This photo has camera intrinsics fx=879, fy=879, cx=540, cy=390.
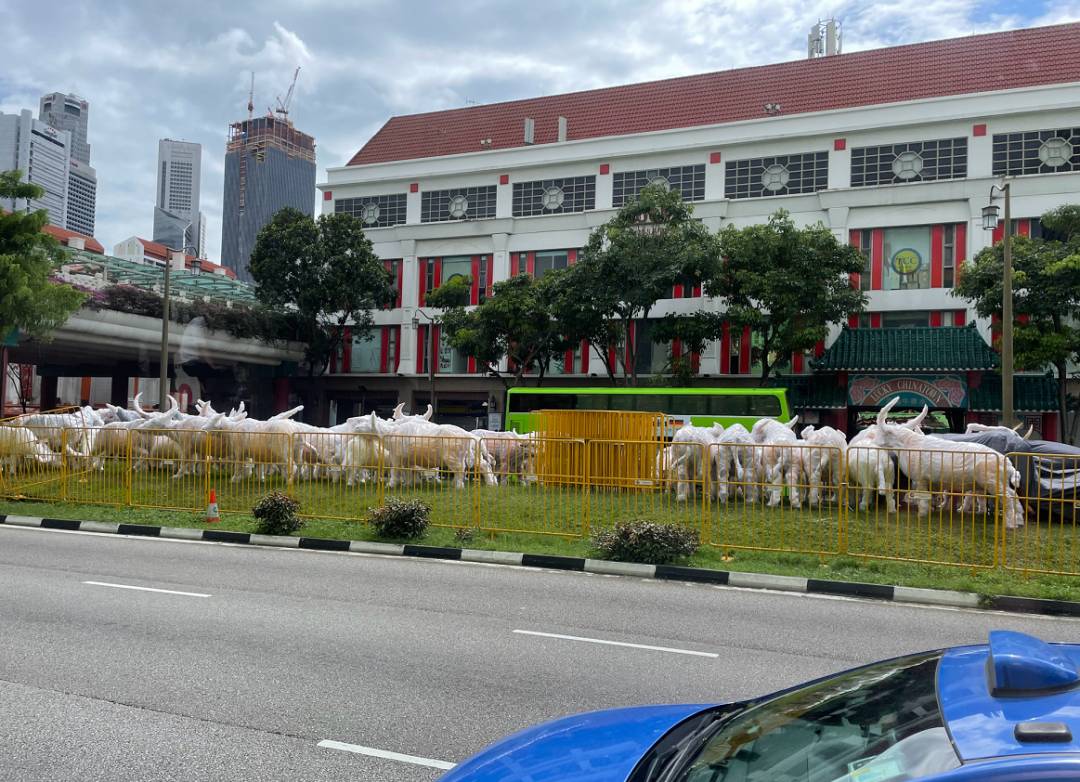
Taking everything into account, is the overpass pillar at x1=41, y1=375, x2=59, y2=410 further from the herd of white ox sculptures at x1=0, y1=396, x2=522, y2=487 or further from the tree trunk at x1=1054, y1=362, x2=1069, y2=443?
the tree trunk at x1=1054, y1=362, x2=1069, y2=443

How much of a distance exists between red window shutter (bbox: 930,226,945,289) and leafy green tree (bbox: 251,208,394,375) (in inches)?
997

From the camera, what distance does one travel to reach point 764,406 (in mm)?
28234

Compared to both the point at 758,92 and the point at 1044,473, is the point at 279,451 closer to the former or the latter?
the point at 1044,473

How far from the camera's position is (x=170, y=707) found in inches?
204

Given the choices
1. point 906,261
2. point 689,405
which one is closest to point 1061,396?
point 906,261

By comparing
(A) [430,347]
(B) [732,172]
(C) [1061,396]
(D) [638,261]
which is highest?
(B) [732,172]

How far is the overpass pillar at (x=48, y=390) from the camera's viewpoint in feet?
177

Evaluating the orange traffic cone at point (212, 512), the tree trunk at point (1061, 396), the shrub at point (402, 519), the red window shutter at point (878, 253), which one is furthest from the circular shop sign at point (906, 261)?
the orange traffic cone at point (212, 512)

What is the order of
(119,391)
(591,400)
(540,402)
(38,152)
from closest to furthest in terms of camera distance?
(591,400), (540,402), (119,391), (38,152)

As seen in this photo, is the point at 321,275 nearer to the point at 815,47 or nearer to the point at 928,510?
the point at 815,47

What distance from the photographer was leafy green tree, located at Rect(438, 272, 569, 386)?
3691 centimetres

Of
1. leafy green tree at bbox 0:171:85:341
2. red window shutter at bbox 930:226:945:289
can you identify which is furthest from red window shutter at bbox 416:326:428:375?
red window shutter at bbox 930:226:945:289

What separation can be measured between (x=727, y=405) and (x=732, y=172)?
1476 centimetres

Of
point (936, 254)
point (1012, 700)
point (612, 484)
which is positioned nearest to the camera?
point (1012, 700)
